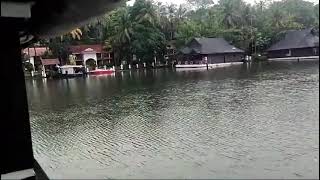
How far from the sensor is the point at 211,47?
4369 centimetres

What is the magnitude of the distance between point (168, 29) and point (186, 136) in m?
41.6

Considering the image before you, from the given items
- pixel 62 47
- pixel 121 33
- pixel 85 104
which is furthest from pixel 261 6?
pixel 85 104

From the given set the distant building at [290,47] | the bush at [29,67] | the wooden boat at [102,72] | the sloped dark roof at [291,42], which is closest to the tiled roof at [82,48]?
the bush at [29,67]

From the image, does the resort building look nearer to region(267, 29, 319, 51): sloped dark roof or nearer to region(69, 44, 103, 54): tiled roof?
region(69, 44, 103, 54): tiled roof

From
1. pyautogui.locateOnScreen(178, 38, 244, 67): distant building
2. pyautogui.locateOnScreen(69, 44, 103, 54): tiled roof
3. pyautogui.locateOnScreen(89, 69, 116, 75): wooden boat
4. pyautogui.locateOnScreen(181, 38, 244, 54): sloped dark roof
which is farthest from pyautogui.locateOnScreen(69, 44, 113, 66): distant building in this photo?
pyautogui.locateOnScreen(181, 38, 244, 54): sloped dark roof

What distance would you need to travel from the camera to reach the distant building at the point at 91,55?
148 ft

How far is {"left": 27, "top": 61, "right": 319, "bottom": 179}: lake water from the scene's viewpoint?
6.90 metres

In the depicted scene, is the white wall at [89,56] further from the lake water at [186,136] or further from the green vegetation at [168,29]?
the lake water at [186,136]

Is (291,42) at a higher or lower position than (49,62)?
higher

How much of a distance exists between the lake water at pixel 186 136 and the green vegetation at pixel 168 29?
89.0 feet

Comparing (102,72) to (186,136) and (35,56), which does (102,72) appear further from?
(186,136)

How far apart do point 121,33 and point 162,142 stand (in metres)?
Result: 37.4

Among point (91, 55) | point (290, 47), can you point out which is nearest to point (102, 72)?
point (91, 55)

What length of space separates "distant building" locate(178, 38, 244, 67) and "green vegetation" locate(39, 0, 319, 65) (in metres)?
1.78
